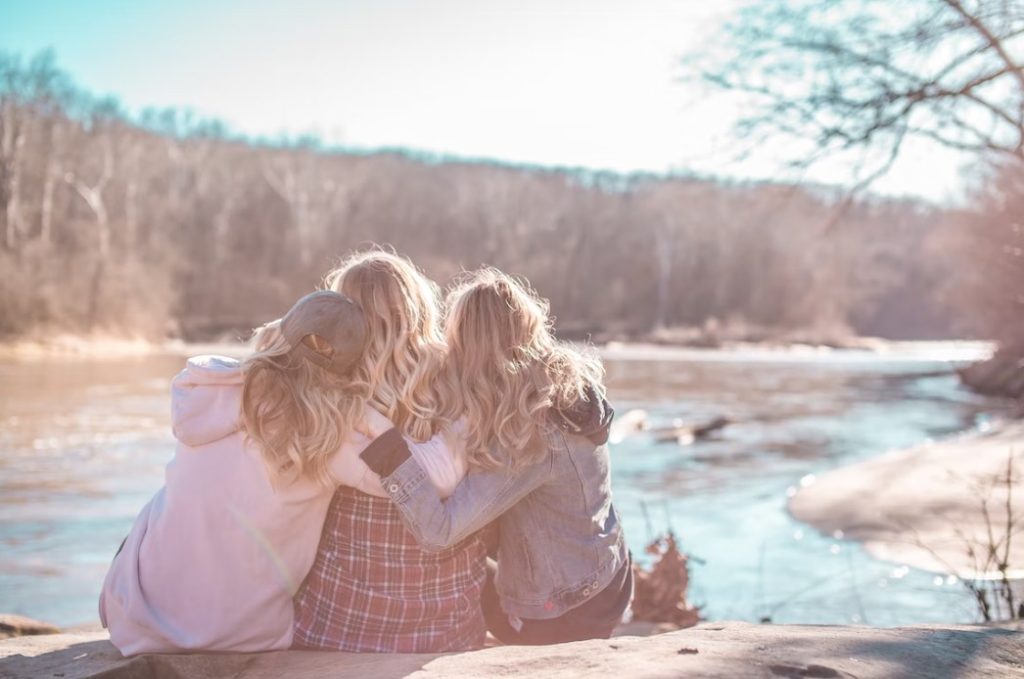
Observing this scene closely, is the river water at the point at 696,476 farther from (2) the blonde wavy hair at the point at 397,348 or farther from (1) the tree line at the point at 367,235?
(1) the tree line at the point at 367,235

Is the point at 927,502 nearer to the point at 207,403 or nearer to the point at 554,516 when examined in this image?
the point at 554,516

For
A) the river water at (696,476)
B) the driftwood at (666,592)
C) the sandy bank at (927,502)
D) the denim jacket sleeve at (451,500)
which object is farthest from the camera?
the sandy bank at (927,502)

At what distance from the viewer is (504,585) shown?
3107 millimetres

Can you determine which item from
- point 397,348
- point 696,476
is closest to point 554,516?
point 397,348

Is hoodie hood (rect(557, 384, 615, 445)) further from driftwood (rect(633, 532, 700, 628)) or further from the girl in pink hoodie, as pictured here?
driftwood (rect(633, 532, 700, 628))

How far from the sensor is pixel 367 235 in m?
46.9

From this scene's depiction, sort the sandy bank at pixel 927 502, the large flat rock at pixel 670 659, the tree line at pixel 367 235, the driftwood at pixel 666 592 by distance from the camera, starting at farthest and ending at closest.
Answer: the tree line at pixel 367 235, the sandy bank at pixel 927 502, the driftwood at pixel 666 592, the large flat rock at pixel 670 659

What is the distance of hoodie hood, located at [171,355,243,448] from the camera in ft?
8.87

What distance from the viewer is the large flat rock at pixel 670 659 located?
220cm

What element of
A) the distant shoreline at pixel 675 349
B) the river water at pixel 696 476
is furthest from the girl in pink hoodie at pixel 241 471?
the distant shoreline at pixel 675 349

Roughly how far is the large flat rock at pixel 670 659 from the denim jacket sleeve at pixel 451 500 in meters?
0.34

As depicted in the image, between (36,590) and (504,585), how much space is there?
4.02m

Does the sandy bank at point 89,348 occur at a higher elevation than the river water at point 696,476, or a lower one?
lower

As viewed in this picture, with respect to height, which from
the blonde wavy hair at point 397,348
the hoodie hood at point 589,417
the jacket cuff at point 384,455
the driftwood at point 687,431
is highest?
the blonde wavy hair at point 397,348
